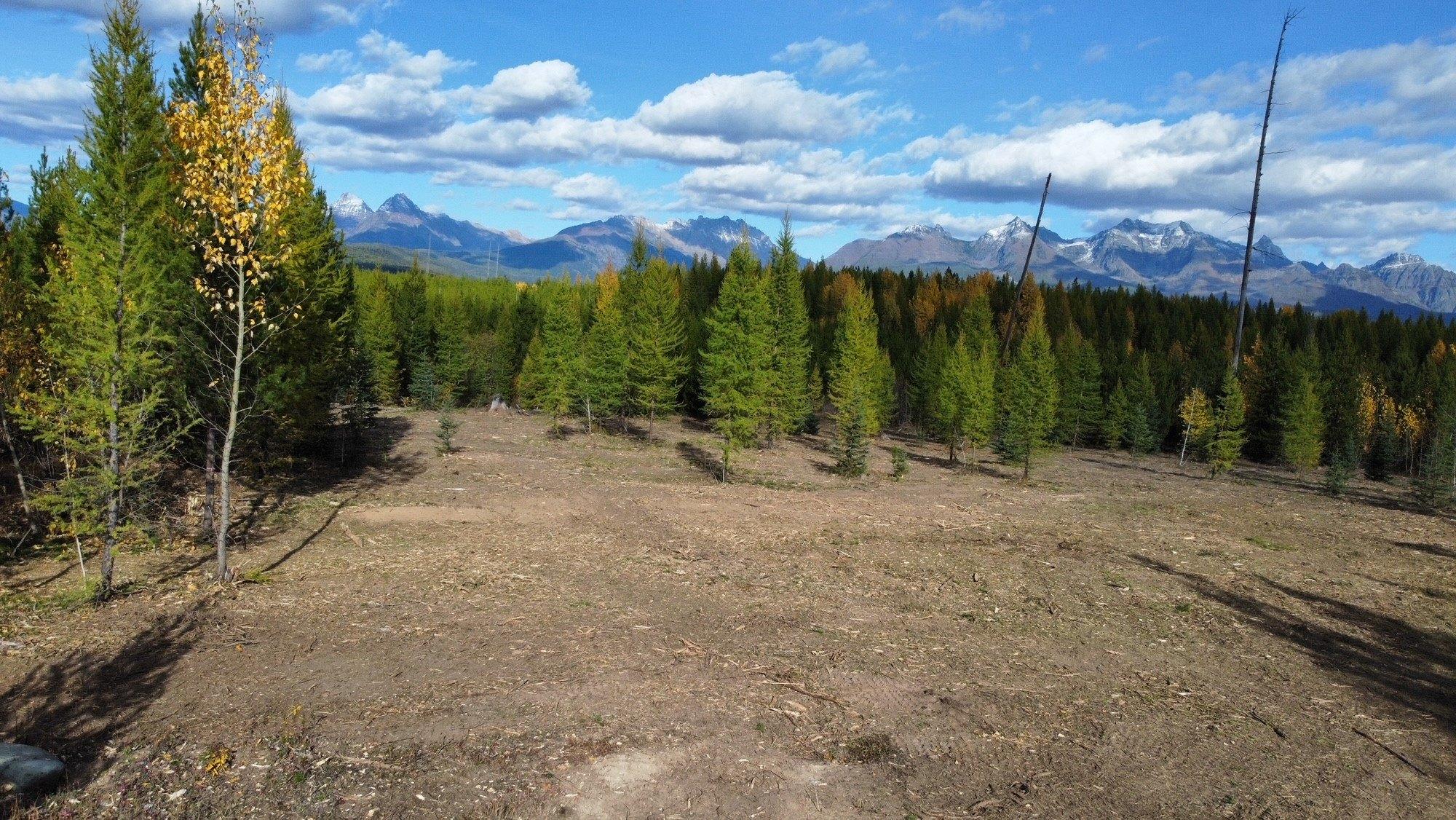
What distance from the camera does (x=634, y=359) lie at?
1554 inches

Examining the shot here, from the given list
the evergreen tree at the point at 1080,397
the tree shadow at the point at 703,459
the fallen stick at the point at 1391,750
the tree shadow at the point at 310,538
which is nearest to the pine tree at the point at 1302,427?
the evergreen tree at the point at 1080,397

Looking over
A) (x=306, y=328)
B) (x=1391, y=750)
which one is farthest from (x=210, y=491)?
(x=1391, y=750)

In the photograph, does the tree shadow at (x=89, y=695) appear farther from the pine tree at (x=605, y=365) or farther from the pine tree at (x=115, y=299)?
the pine tree at (x=605, y=365)

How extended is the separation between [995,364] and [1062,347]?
42.1 ft

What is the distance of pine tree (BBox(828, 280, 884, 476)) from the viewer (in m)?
31.7

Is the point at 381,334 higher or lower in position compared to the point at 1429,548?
higher

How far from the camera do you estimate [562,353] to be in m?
39.5

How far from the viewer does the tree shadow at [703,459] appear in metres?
30.7

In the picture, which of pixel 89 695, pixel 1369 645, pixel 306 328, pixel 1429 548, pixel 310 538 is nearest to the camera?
pixel 89 695

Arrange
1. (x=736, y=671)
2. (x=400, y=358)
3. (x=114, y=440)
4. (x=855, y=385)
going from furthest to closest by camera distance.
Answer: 1. (x=400, y=358)
2. (x=855, y=385)
3. (x=114, y=440)
4. (x=736, y=671)

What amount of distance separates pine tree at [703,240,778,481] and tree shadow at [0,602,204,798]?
18314mm

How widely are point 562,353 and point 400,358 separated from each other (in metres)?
23.3

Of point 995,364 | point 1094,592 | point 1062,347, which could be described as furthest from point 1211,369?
point 1094,592

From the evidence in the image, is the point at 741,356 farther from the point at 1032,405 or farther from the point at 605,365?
the point at 1032,405
